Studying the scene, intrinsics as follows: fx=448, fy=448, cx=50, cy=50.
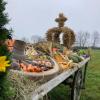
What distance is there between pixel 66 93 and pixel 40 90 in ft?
26.0

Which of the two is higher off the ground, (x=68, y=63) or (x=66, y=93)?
(x=68, y=63)

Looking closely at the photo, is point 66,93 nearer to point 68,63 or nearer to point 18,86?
point 68,63

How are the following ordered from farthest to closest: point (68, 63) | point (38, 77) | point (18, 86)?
point (68, 63) → point (38, 77) → point (18, 86)

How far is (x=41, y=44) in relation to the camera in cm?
866

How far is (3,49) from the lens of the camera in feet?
10.8

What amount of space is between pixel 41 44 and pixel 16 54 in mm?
2969

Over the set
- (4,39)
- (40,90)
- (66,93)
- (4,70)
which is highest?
(4,39)

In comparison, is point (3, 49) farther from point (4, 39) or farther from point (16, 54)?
point (16, 54)

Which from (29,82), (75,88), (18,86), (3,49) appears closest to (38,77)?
(29,82)

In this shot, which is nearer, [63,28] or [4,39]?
[4,39]

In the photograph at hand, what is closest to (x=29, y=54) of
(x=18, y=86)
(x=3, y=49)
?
(x=18, y=86)

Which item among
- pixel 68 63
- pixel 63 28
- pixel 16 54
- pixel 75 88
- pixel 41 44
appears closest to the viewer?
pixel 16 54

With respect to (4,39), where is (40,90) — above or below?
below

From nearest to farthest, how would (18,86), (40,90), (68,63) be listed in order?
(18,86), (40,90), (68,63)
